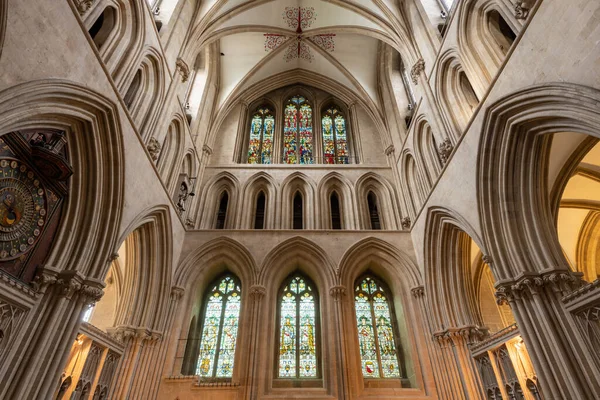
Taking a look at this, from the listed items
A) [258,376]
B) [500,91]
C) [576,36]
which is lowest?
[258,376]

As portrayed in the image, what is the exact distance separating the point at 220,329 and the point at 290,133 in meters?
7.59

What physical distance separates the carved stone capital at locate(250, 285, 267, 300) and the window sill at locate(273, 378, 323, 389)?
191cm

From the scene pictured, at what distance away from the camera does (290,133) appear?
1356 centimetres

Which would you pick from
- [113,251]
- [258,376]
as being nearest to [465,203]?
[258,376]

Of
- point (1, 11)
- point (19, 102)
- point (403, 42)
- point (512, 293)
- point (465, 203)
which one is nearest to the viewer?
point (1, 11)

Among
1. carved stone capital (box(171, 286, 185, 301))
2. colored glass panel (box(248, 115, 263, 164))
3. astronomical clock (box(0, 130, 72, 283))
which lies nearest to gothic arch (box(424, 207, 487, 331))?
carved stone capital (box(171, 286, 185, 301))

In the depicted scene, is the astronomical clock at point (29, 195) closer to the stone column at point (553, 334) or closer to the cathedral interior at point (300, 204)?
the cathedral interior at point (300, 204)

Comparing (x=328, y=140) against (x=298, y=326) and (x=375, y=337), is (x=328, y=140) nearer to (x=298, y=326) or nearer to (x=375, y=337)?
(x=298, y=326)

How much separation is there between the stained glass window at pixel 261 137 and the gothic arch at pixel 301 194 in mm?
1572

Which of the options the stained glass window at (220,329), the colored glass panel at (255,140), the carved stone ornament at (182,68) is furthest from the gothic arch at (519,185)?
the colored glass panel at (255,140)

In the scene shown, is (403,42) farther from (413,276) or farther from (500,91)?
(413,276)

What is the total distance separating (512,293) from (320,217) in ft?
19.3

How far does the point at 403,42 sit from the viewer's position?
10.3 metres

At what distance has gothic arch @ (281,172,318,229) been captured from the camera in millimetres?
10539
